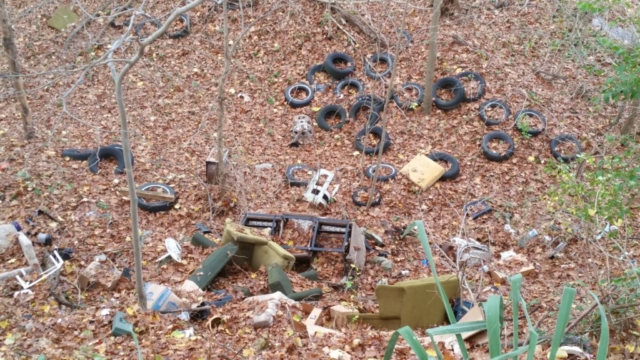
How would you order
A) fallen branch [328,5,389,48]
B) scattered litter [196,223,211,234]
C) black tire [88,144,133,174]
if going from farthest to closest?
1. fallen branch [328,5,389,48]
2. black tire [88,144,133,174]
3. scattered litter [196,223,211,234]

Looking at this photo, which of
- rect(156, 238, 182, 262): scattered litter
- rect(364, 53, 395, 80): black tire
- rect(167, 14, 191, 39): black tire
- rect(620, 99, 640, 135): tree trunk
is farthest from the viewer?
rect(167, 14, 191, 39): black tire

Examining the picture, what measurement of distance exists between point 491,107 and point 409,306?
17.0ft

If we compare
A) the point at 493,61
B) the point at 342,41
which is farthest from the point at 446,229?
the point at 342,41

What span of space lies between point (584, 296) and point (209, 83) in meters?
7.46

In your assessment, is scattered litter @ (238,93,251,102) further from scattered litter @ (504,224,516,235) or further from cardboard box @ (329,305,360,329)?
cardboard box @ (329,305,360,329)

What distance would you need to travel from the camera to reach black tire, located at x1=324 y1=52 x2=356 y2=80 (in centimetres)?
964

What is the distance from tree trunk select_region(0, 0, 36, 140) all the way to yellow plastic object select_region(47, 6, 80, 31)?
11.0 feet

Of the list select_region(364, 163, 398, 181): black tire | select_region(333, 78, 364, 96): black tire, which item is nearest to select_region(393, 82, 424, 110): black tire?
select_region(333, 78, 364, 96): black tire

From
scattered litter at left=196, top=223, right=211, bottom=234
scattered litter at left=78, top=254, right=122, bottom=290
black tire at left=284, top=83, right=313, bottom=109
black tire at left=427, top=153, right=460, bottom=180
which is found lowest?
scattered litter at left=78, top=254, right=122, bottom=290

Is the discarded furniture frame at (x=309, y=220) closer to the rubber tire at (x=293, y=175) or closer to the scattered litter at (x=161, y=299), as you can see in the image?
the rubber tire at (x=293, y=175)

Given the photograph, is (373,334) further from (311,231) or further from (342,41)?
(342,41)

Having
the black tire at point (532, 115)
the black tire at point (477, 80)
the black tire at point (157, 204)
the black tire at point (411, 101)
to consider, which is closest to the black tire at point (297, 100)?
the black tire at point (411, 101)

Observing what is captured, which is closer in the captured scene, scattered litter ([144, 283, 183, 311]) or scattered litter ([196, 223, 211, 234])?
scattered litter ([144, 283, 183, 311])

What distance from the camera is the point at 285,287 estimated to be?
5375 millimetres
